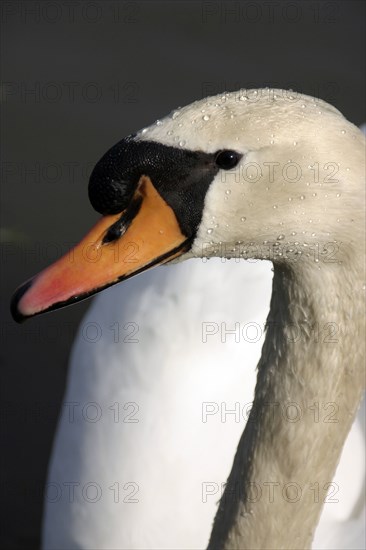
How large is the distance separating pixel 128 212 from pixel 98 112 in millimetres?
3569

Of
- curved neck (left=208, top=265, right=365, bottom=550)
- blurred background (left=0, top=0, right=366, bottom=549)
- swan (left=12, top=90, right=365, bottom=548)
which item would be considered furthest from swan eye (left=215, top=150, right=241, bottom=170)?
blurred background (left=0, top=0, right=366, bottom=549)

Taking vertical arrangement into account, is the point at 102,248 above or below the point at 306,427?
above

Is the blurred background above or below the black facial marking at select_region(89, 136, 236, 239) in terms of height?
above

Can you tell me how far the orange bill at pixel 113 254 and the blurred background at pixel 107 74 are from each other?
2.59 m

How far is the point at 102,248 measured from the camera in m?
2.05

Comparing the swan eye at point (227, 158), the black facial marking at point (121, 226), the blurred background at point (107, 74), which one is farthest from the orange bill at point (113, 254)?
the blurred background at point (107, 74)

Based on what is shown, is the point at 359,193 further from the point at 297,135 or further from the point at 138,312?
the point at 138,312

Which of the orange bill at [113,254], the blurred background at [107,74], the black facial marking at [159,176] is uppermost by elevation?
the blurred background at [107,74]

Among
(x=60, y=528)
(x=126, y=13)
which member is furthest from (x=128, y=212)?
(x=126, y=13)

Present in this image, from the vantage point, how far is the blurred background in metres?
5.09

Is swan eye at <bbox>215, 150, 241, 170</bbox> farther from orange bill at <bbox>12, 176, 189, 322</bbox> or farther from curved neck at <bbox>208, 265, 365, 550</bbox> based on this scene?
curved neck at <bbox>208, 265, 365, 550</bbox>

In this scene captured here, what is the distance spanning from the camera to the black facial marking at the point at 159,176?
6.14 ft

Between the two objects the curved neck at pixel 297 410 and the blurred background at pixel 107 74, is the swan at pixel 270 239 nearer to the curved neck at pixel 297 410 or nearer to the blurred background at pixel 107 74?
the curved neck at pixel 297 410

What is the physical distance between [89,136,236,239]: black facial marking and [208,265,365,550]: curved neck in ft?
0.84
